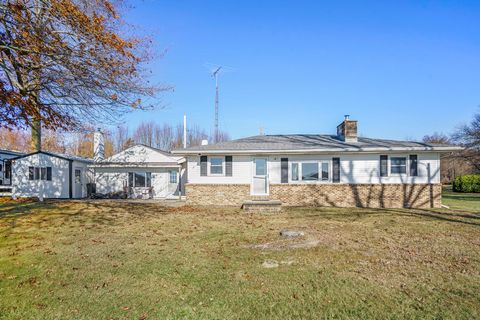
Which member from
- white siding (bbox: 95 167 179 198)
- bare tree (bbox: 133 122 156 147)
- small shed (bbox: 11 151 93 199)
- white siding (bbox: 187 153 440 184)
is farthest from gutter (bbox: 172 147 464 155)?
bare tree (bbox: 133 122 156 147)

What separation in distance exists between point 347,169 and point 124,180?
15.6 metres

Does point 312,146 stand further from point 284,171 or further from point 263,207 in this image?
point 263,207

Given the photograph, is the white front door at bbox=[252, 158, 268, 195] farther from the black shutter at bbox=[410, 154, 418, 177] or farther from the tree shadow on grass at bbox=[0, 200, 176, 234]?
the black shutter at bbox=[410, 154, 418, 177]

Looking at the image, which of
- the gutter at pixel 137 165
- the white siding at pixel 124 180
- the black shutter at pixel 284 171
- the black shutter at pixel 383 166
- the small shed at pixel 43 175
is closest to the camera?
the black shutter at pixel 383 166

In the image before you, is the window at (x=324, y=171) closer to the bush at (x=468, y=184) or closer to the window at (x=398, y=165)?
the window at (x=398, y=165)

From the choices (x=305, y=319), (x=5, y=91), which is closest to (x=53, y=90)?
(x=5, y=91)

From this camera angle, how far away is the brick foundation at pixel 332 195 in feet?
50.9

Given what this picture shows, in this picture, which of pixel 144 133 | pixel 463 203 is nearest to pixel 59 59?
pixel 463 203

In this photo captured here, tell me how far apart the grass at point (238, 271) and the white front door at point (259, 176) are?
6.79 m

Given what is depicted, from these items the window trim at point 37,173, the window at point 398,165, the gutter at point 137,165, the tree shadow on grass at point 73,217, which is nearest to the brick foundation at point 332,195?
the window at point 398,165

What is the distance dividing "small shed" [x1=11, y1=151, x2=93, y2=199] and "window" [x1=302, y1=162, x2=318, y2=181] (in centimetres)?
1634

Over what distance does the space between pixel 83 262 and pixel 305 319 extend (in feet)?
14.9

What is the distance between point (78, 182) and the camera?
877 inches

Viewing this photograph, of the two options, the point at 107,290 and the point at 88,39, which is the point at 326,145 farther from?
the point at 107,290
